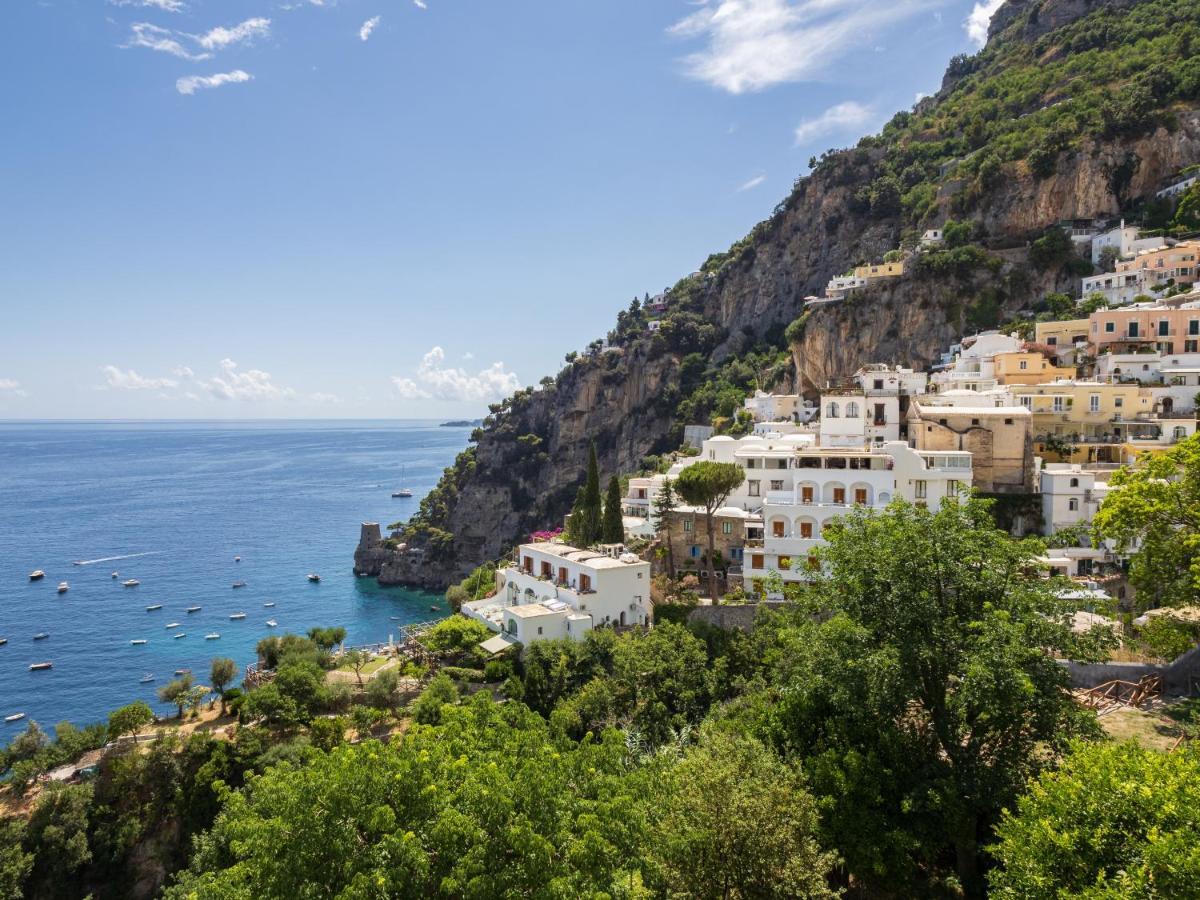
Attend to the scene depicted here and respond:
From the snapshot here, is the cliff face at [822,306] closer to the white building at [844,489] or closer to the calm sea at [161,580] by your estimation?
the calm sea at [161,580]

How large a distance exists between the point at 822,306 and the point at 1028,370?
108ft

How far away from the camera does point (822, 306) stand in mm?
75312

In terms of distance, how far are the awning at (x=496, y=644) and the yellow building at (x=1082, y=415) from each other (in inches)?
1207

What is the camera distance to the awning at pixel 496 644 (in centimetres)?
3275

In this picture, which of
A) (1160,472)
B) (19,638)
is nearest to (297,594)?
(19,638)

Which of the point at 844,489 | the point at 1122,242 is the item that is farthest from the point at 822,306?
the point at 844,489

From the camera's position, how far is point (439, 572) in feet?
290

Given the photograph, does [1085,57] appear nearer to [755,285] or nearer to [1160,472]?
[755,285]

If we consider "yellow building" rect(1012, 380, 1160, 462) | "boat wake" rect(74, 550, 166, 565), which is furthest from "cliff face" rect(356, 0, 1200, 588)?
"yellow building" rect(1012, 380, 1160, 462)

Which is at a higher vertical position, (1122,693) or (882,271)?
(882,271)

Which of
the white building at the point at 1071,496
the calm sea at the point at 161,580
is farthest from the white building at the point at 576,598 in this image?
the calm sea at the point at 161,580

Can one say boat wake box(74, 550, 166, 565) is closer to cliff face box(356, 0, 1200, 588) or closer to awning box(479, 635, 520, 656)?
cliff face box(356, 0, 1200, 588)

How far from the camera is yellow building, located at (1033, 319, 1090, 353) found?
160 feet

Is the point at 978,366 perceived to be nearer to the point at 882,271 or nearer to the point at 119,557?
the point at 882,271
